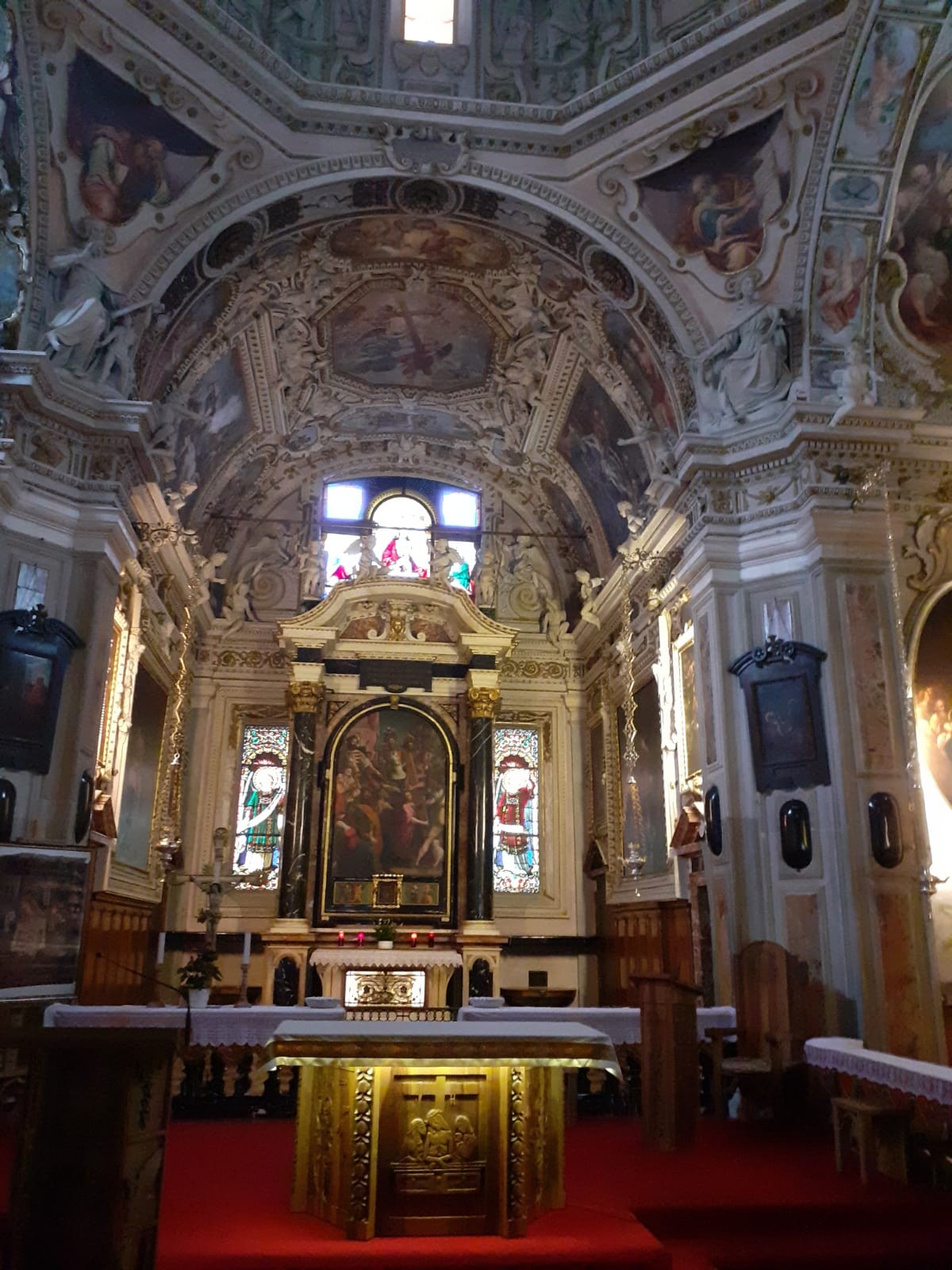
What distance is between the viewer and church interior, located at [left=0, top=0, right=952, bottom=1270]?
496 centimetres

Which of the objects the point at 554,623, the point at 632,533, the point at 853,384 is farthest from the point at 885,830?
the point at 554,623

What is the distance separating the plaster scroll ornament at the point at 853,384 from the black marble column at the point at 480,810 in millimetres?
7512

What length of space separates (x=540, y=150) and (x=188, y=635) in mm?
8351

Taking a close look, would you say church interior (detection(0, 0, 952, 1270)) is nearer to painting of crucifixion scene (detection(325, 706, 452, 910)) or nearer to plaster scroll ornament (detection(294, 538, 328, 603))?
painting of crucifixion scene (detection(325, 706, 452, 910))

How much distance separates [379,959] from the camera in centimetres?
1407

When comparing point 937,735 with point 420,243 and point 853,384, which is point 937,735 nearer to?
point 853,384

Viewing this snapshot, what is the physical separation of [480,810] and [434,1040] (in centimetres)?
1080

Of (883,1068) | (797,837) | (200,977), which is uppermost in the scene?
(797,837)

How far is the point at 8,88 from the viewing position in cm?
950

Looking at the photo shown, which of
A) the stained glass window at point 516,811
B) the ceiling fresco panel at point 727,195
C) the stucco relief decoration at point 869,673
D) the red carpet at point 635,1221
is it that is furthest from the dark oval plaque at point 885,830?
the stained glass window at point 516,811

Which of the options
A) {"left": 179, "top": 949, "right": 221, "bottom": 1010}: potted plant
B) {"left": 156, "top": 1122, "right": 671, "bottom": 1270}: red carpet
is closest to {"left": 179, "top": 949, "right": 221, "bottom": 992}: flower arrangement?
{"left": 179, "top": 949, "right": 221, "bottom": 1010}: potted plant

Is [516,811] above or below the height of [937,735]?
above

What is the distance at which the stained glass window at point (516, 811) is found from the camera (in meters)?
16.2

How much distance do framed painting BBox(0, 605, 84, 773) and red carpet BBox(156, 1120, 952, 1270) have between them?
3.86m
